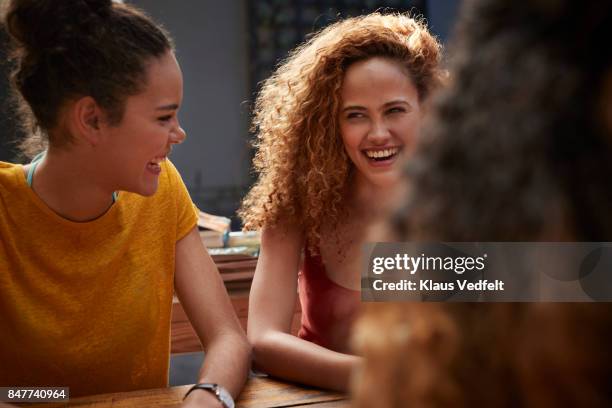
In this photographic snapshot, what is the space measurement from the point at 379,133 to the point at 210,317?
0.56 metres

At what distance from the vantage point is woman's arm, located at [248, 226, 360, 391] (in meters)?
1.26

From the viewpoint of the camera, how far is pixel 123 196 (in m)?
1.55

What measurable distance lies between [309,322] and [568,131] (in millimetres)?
1469

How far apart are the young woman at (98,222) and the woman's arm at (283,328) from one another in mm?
57

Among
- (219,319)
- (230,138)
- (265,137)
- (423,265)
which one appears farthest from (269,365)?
(230,138)

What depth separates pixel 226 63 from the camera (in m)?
5.51

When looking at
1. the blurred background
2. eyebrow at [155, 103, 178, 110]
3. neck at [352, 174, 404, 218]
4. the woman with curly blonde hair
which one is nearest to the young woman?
eyebrow at [155, 103, 178, 110]

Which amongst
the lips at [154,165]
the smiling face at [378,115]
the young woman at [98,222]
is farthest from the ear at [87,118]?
the smiling face at [378,115]

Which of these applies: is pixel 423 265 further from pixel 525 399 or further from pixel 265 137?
pixel 265 137

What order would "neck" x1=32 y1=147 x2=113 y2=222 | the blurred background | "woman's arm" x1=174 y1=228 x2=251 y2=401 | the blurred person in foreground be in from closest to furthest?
the blurred person in foreground → "woman's arm" x1=174 y1=228 x2=251 y2=401 → "neck" x1=32 y1=147 x2=113 y2=222 → the blurred background

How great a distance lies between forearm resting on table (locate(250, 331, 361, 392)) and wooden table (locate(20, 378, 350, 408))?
0.07ft

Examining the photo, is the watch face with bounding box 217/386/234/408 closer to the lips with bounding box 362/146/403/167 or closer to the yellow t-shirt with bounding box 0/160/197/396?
the yellow t-shirt with bounding box 0/160/197/396

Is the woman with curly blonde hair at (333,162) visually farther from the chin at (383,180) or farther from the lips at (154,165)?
the lips at (154,165)

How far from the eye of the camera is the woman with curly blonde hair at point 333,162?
162cm
